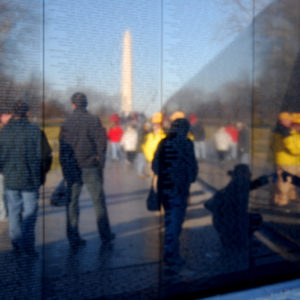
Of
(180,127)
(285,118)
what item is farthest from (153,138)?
(285,118)

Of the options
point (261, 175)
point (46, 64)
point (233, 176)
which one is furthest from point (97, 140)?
point (261, 175)

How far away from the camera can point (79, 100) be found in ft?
10.9

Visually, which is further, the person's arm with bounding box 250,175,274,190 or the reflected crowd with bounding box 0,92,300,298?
the person's arm with bounding box 250,175,274,190

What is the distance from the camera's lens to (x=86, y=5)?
3.34 m

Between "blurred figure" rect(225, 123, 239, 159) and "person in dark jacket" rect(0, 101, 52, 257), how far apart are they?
1844 millimetres

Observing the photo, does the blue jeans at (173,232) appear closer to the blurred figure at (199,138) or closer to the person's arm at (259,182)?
the blurred figure at (199,138)

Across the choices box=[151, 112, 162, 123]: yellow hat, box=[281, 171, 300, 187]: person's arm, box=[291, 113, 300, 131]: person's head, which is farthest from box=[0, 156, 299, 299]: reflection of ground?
box=[291, 113, 300, 131]: person's head

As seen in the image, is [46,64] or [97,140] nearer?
[46,64]

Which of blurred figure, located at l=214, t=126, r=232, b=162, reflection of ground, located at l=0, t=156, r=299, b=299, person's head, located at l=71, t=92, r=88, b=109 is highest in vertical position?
person's head, located at l=71, t=92, r=88, b=109

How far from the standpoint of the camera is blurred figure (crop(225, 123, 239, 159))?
4.06 metres

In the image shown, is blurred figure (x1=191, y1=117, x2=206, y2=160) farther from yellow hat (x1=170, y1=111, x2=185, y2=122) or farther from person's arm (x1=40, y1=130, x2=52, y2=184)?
person's arm (x1=40, y1=130, x2=52, y2=184)

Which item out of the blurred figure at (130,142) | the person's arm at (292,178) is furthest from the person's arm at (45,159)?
the person's arm at (292,178)

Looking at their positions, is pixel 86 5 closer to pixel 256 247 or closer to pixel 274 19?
pixel 274 19

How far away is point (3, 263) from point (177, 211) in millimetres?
→ 1623
